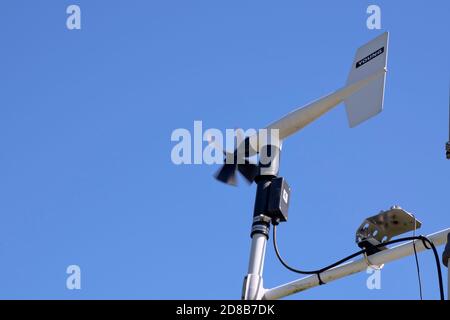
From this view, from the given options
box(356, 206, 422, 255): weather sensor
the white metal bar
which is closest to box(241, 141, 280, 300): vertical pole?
the white metal bar

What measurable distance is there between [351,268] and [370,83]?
2.20 m

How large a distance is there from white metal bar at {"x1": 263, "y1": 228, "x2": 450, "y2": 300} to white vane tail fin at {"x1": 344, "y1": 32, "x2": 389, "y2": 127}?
1728 millimetres

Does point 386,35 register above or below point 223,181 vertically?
above

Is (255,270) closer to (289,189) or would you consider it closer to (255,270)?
(255,270)

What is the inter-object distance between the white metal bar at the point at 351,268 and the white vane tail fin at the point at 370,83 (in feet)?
5.67

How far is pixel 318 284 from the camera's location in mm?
9828

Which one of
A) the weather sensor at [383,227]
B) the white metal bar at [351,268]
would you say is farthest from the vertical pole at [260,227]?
the weather sensor at [383,227]

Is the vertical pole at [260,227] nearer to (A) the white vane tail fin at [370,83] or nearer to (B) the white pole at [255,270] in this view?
(B) the white pole at [255,270]

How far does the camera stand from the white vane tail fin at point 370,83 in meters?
10.8

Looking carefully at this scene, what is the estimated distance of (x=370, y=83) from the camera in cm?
1100

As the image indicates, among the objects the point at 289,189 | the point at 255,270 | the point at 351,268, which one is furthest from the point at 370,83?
the point at 255,270
